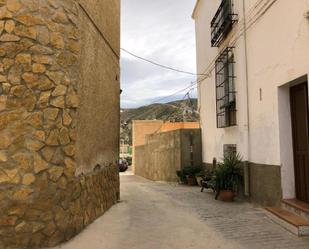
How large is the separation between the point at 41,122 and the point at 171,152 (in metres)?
11.8

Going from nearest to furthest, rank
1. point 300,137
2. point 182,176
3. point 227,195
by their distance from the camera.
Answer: point 300,137 → point 227,195 → point 182,176

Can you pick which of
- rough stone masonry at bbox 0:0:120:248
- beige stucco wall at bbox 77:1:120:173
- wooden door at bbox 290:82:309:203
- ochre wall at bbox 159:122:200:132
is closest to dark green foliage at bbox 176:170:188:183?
beige stucco wall at bbox 77:1:120:173

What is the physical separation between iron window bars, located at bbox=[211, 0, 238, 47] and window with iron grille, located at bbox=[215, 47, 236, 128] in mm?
592

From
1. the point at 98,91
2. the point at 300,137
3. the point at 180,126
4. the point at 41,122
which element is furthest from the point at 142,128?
the point at 41,122

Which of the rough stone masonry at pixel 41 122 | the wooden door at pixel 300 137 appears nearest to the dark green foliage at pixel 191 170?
the wooden door at pixel 300 137

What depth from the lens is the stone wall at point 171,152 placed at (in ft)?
49.7

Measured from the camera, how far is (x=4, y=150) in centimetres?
480

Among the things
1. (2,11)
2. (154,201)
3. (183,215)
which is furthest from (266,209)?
(2,11)

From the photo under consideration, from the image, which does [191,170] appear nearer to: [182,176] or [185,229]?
[182,176]

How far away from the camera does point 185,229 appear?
6.05 meters

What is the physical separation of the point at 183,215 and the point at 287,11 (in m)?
4.49

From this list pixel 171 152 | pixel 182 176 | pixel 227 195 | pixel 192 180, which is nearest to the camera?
pixel 227 195

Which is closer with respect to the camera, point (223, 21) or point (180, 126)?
point (223, 21)

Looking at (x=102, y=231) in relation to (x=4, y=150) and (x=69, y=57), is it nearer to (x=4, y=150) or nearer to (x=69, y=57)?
(x=4, y=150)
